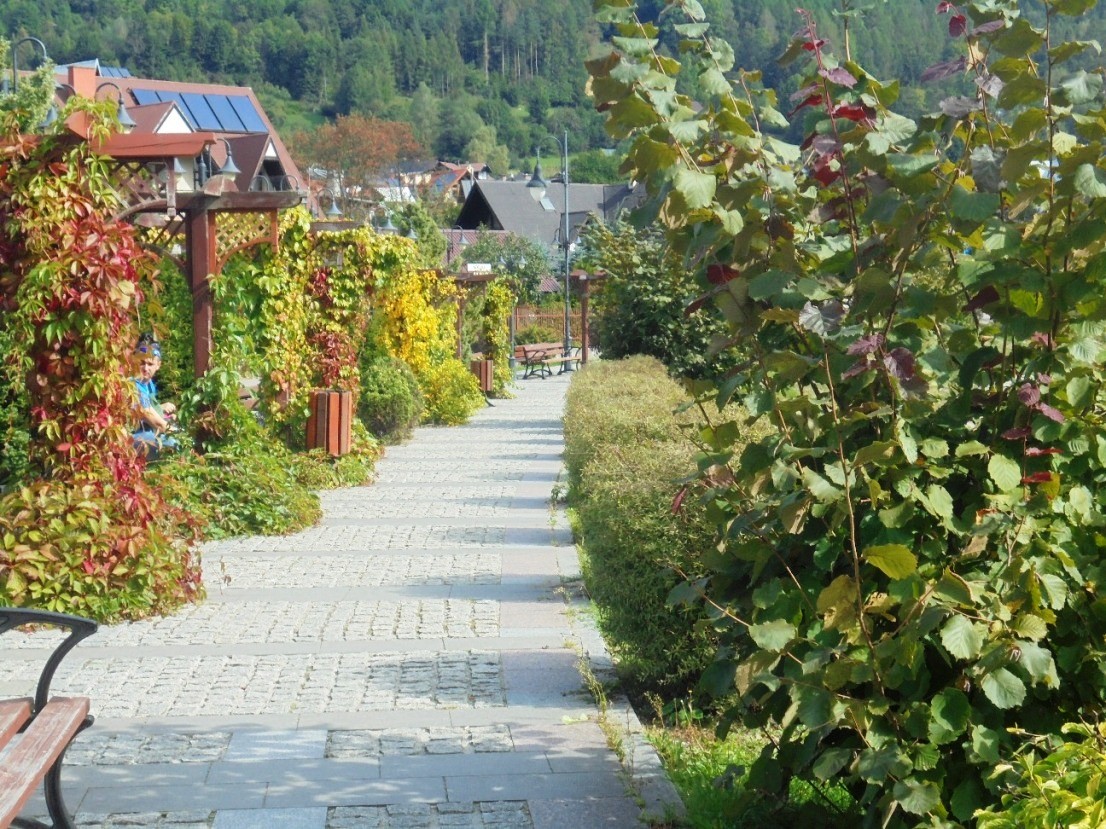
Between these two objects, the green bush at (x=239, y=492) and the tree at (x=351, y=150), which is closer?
the green bush at (x=239, y=492)

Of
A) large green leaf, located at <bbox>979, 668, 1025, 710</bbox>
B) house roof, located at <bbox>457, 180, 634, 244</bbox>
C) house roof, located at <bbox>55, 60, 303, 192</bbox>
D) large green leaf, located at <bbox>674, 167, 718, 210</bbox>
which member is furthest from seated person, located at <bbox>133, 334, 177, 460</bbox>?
house roof, located at <bbox>457, 180, 634, 244</bbox>

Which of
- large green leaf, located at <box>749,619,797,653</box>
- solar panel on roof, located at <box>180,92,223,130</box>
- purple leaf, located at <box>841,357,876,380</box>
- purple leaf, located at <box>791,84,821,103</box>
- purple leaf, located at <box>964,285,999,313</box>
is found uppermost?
solar panel on roof, located at <box>180,92,223,130</box>

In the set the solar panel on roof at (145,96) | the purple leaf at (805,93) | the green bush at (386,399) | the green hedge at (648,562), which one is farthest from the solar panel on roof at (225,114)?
the purple leaf at (805,93)

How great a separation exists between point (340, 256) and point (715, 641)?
1105cm

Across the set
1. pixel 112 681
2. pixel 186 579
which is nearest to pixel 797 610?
pixel 112 681

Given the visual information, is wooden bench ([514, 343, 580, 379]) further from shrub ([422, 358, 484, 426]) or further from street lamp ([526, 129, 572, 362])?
shrub ([422, 358, 484, 426])

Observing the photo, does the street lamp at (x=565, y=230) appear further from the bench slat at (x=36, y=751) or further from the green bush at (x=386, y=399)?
the bench slat at (x=36, y=751)

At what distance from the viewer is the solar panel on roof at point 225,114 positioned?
174 feet

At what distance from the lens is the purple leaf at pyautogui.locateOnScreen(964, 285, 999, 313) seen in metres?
3.24

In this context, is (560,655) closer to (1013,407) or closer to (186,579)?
(186,579)

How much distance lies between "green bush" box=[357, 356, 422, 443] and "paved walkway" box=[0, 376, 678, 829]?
7851mm

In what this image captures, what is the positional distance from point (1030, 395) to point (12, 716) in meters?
2.97

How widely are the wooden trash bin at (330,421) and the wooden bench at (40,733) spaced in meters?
9.99

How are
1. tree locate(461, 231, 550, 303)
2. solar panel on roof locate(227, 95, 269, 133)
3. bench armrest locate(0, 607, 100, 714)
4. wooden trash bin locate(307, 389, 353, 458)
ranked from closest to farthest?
bench armrest locate(0, 607, 100, 714), wooden trash bin locate(307, 389, 353, 458), tree locate(461, 231, 550, 303), solar panel on roof locate(227, 95, 269, 133)
